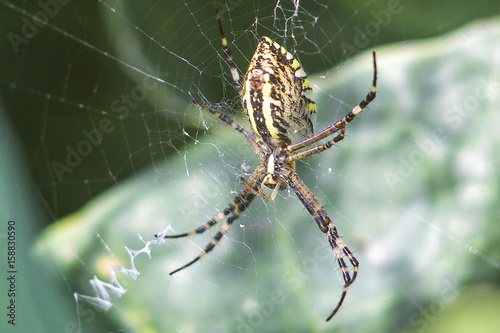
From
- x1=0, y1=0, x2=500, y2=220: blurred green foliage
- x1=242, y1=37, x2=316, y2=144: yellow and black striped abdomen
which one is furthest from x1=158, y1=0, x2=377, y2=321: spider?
x1=0, y1=0, x2=500, y2=220: blurred green foliage

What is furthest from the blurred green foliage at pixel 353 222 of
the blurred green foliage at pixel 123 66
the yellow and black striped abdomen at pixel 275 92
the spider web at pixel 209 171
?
the yellow and black striped abdomen at pixel 275 92

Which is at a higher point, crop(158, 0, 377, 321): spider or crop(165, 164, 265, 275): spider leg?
crop(158, 0, 377, 321): spider

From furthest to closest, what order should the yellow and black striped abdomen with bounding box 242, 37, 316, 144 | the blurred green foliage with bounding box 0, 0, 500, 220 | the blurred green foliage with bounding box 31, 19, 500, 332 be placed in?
the blurred green foliage with bounding box 0, 0, 500, 220, the blurred green foliage with bounding box 31, 19, 500, 332, the yellow and black striped abdomen with bounding box 242, 37, 316, 144

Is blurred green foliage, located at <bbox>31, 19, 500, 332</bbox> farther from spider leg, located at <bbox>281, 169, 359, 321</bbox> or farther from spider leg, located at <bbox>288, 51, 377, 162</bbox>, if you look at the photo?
spider leg, located at <bbox>288, 51, 377, 162</bbox>

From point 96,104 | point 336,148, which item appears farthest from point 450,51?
point 96,104

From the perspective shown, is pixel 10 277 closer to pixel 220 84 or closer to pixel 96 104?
pixel 96 104

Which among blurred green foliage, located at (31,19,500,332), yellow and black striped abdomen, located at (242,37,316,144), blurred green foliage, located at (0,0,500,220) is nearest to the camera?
yellow and black striped abdomen, located at (242,37,316,144)

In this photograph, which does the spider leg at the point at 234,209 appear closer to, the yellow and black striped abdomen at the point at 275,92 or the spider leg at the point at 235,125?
the spider leg at the point at 235,125

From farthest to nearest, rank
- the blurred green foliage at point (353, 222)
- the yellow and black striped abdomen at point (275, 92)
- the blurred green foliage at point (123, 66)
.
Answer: the blurred green foliage at point (123, 66)
the blurred green foliage at point (353, 222)
the yellow and black striped abdomen at point (275, 92)

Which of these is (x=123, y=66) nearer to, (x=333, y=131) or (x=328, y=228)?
(x=333, y=131)
